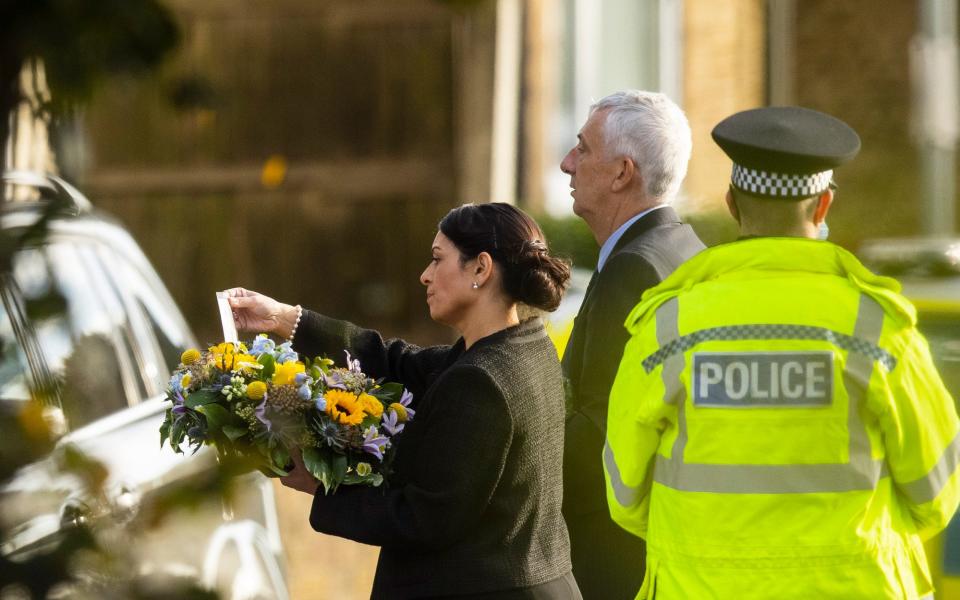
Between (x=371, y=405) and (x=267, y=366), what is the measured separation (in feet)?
0.69

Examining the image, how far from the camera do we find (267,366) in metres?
2.84

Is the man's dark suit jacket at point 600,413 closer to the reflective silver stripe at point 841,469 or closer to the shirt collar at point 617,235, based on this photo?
the shirt collar at point 617,235

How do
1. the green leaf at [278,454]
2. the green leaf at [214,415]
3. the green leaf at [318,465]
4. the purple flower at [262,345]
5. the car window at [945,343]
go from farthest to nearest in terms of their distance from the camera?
the car window at [945,343], the purple flower at [262,345], the green leaf at [318,465], the green leaf at [214,415], the green leaf at [278,454]

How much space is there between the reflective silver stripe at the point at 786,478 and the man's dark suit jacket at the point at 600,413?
2.65 ft

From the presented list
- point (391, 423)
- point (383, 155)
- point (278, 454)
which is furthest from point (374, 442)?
point (383, 155)

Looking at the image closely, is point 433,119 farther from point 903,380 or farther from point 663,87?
point 903,380

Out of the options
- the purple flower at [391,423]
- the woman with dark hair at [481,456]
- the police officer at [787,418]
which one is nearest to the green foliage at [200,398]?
the woman with dark hair at [481,456]

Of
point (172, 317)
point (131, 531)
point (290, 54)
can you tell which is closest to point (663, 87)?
point (290, 54)

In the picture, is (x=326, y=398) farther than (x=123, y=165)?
No

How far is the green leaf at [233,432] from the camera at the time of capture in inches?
81.8

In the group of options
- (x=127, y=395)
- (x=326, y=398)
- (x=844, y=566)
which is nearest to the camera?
(x=844, y=566)

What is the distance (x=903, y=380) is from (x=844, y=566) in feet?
1.07

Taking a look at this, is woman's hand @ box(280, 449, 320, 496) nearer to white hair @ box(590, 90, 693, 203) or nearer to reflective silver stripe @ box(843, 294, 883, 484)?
reflective silver stripe @ box(843, 294, 883, 484)

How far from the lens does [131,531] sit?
1192 millimetres
